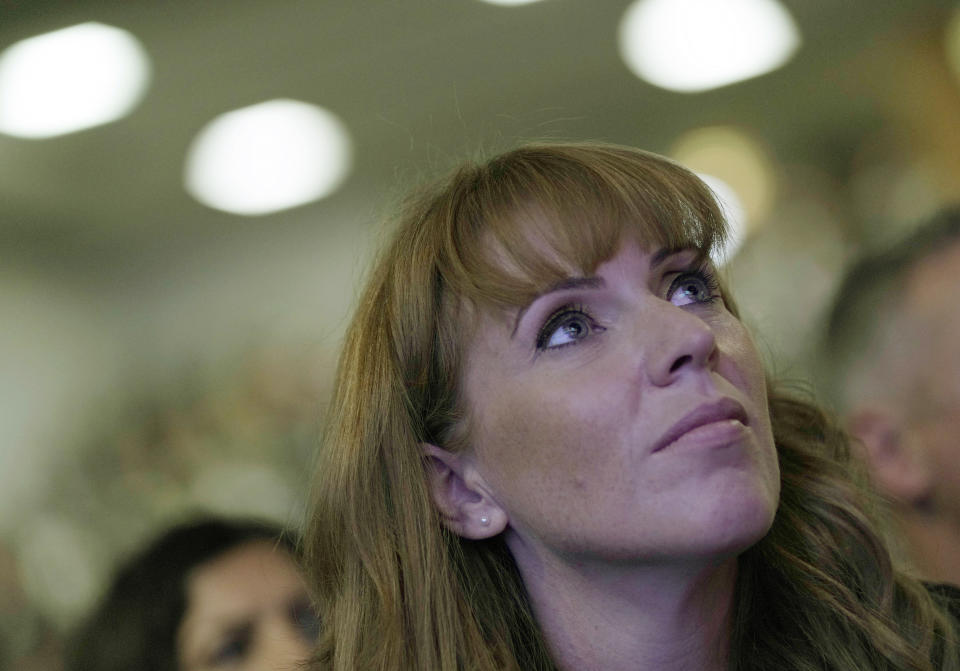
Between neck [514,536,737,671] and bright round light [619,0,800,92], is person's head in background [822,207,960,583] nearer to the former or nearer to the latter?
bright round light [619,0,800,92]

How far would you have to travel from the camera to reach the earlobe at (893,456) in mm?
2512

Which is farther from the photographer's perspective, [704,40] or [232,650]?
[704,40]

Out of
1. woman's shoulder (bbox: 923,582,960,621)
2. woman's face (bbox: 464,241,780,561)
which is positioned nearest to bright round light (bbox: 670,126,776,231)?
woman's shoulder (bbox: 923,582,960,621)

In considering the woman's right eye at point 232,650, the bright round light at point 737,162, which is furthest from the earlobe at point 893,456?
the woman's right eye at point 232,650

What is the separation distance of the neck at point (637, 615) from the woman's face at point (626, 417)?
55 millimetres

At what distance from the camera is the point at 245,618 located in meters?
2.56

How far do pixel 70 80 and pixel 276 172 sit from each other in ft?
2.22

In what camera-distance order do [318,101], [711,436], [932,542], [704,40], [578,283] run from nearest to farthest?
[711,436], [578,283], [932,542], [704,40], [318,101]

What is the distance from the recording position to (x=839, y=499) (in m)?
1.78

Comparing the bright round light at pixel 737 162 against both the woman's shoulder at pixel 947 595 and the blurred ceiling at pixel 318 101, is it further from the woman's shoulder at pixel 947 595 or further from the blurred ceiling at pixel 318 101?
the woman's shoulder at pixel 947 595

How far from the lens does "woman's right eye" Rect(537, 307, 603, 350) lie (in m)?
1.52

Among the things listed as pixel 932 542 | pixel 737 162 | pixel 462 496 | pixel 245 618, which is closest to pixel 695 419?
pixel 462 496

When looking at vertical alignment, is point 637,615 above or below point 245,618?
above

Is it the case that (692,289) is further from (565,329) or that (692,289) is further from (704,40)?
(704,40)
